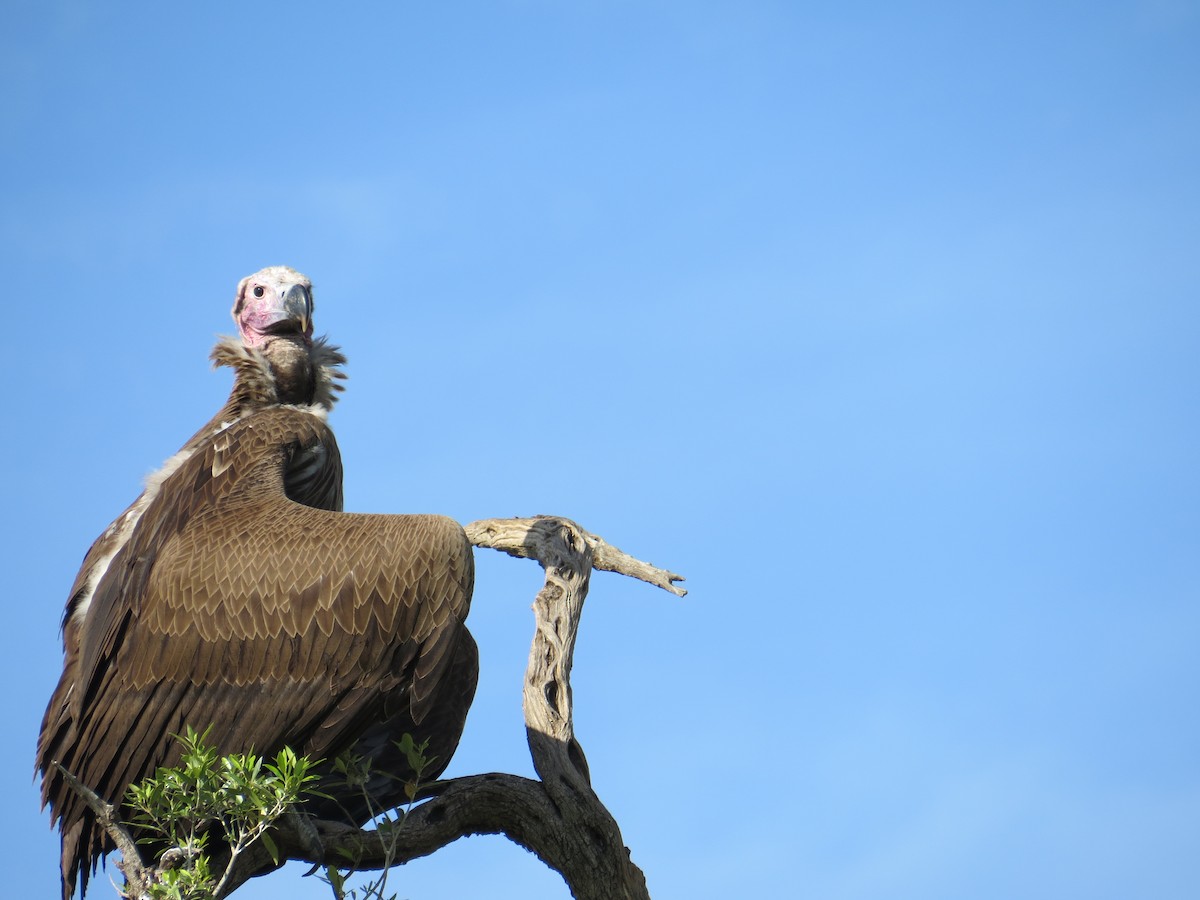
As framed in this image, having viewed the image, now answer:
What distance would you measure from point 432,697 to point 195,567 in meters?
1.35

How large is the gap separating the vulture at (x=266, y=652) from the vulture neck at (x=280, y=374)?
3.93ft

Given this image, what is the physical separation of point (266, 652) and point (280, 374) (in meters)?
2.31

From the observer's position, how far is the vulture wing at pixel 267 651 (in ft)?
21.4

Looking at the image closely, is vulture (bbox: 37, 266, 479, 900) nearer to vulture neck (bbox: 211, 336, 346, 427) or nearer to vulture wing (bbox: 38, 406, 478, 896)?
vulture wing (bbox: 38, 406, 478, 896)

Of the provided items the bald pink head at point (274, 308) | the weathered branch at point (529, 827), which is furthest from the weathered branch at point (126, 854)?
the bald pink head at point (274, 308)

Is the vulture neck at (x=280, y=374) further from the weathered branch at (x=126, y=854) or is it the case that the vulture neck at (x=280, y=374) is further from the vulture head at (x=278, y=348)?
the weathered branch at (x=126, y=854)

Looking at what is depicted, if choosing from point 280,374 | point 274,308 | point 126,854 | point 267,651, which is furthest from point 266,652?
point 274,308

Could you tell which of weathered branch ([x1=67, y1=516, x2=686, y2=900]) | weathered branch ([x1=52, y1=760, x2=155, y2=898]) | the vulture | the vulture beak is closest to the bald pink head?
the vulture beak

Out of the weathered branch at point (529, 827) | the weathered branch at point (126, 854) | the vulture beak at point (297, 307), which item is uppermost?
the vulture beak at point (297, 307)

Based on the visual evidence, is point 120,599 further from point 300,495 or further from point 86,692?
point 300,495

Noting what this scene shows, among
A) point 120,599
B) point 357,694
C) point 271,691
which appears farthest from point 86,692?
point 357,694

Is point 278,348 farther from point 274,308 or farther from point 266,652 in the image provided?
point 266,652

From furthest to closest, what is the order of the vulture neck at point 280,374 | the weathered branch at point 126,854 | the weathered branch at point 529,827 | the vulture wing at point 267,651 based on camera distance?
the vulture neck at point 280,374 < the vulture wing at point 267,651 < the weathered branch at point 529,827 < the weathered branch at point 126,854

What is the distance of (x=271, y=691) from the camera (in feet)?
21.6
